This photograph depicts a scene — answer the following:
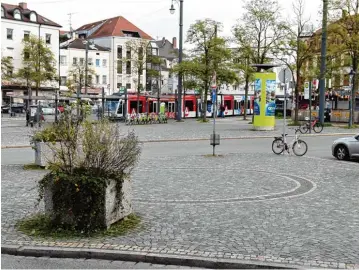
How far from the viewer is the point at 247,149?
23.6 m

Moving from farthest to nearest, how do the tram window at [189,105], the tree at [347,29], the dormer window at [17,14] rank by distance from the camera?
the dormer window at [17,14] → the tram window at [189,105] → the tree at [347,29]

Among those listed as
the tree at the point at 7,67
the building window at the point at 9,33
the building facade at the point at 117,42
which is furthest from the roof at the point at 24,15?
the building facade at the point at 117,42

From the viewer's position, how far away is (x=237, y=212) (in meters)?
9.52

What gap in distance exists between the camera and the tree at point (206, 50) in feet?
160

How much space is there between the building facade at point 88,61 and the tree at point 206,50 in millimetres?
34379

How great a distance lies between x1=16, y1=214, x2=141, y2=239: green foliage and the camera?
7812mm

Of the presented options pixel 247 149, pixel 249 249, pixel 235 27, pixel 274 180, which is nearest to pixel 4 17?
pixel 235 27

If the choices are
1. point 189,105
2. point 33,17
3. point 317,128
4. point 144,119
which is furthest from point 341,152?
point 33,17

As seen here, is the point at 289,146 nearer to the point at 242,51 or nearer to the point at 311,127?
the point at 311,127

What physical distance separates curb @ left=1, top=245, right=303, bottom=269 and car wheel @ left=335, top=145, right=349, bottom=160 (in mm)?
14661

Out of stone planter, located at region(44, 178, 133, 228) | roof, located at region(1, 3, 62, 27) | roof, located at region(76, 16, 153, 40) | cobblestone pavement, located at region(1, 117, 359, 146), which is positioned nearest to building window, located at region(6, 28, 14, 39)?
roof, located at region(1, 3, 62, 27)

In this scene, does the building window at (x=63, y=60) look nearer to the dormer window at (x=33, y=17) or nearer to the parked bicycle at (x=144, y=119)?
the dormer window at (x=33, y=17)

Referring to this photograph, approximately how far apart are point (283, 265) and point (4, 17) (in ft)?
257

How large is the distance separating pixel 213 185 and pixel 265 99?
80.4ft
